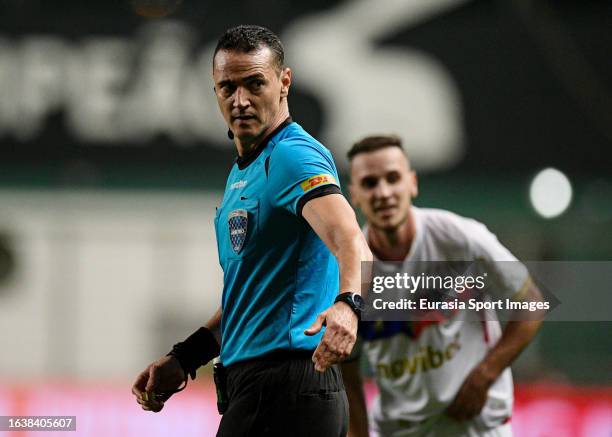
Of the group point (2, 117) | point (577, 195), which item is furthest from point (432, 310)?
point (2, 117)

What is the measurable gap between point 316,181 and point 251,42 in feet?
2.02

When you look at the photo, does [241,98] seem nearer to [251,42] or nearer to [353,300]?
[251,42]

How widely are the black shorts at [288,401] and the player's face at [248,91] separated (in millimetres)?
701

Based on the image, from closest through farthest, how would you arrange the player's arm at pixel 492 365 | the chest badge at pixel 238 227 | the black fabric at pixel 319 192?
the black fabric at pixel 319 192, the chest badge at pixel 238 227, the player's arm at pixel 492 365

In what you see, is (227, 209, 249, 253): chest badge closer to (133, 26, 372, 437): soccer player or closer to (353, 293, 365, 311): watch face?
(133, 26, 372, 437): soccer player

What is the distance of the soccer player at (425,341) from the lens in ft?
17.1

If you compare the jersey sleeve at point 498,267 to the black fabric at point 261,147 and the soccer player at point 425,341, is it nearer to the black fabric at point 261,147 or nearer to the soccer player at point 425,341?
the soccer player at point 425,341

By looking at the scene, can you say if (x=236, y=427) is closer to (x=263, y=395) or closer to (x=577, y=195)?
(x=263, y=395)

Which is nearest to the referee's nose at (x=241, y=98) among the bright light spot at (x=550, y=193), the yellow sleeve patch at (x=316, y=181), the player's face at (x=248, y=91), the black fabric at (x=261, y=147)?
the player's face at (x=248, y=91)

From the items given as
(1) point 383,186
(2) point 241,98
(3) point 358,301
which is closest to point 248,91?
(2) point 241,98

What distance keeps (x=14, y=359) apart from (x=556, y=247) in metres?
6.50

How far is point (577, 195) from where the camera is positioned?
14047 millimetres

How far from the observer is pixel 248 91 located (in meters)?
3.42

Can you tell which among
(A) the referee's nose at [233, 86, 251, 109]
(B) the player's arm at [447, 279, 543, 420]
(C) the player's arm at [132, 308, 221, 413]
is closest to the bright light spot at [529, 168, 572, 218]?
(B) the player's arm at [447, 279, 543, 420]
